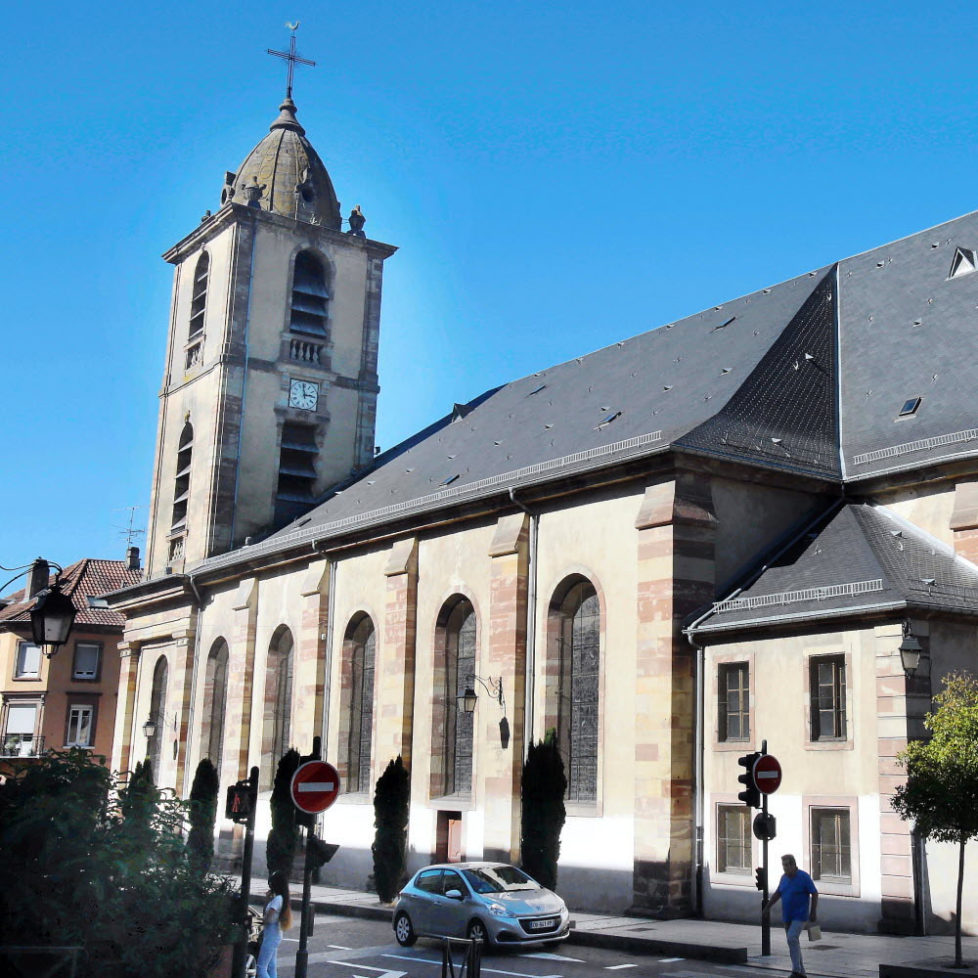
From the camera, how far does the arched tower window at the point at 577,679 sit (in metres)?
25.0

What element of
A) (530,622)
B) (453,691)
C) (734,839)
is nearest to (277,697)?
(453,691)

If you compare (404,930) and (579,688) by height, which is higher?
(579,688)

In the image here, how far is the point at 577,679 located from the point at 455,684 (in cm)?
464

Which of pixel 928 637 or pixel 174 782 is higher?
pixel 928 637

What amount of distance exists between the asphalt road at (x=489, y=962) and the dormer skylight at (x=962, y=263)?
16338 mm

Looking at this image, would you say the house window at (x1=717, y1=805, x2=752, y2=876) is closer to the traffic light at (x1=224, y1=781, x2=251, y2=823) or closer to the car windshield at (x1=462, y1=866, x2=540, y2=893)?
the car windshield at (x1=462, y1=866, x2=540, y2=893)

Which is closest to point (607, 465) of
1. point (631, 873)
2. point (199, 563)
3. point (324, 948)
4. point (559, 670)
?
point (559, 670)

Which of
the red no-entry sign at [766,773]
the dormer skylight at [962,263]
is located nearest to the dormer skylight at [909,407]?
the dormer skylight at [962,263]

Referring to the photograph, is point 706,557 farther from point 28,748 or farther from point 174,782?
point 28,748

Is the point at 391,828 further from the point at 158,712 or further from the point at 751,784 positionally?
the point at 158,712

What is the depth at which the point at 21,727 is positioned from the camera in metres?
54.2

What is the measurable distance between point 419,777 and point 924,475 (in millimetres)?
13046

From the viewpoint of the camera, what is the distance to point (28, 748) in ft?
173

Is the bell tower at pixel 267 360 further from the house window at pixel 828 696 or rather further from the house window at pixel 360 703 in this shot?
the house window at pixel 828 696
